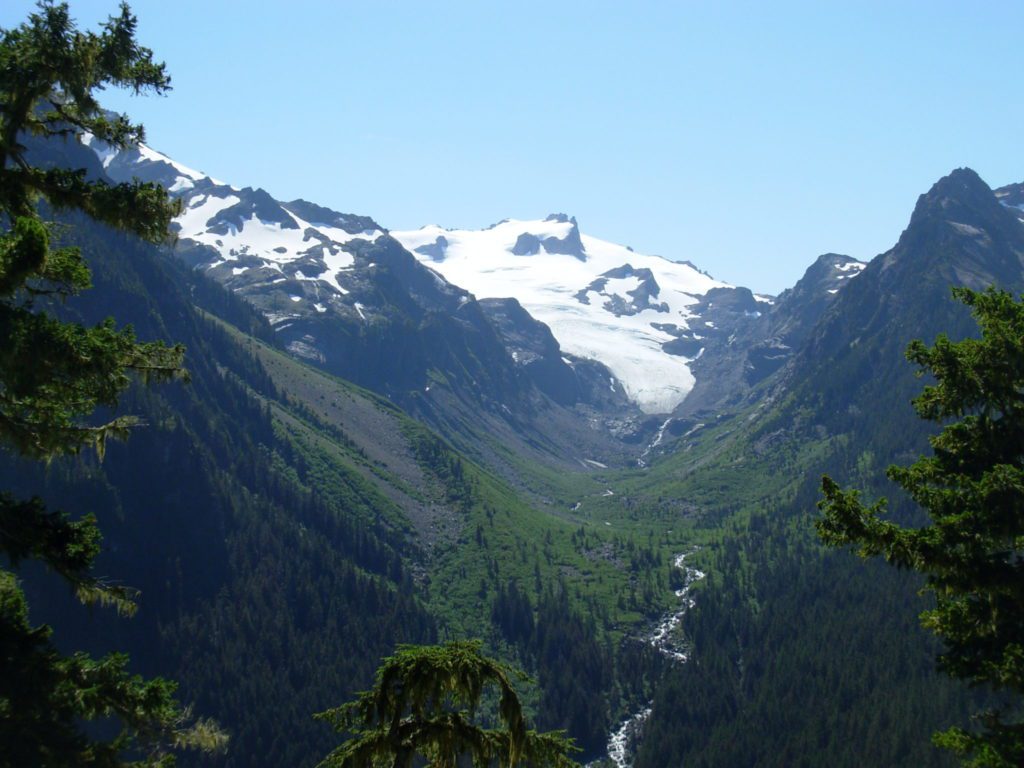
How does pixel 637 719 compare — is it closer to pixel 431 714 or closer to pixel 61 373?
pixel 431 714

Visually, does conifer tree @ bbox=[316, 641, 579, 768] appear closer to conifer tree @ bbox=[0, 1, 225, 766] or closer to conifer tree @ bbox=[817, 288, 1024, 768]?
conifer tree @ bbox=[0, 1, 225, 766]

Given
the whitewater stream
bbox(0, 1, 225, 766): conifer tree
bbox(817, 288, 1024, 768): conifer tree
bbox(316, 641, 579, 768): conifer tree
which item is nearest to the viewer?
bbox(316, 641, 579, 768): conifer tree

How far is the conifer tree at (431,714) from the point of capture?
12633 mm

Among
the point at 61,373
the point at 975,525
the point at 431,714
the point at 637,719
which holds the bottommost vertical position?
the point at 637,719

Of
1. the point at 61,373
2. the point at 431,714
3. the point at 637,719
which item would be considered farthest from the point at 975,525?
the point at 637,719

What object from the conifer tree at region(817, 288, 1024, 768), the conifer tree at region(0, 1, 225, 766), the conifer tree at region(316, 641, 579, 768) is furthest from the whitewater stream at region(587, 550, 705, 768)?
the conifer tree at region(316, 641, 579, 768)

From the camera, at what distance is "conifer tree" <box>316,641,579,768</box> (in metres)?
12.6

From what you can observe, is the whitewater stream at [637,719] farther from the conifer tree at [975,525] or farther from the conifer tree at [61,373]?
the conifer tree at [61,373]

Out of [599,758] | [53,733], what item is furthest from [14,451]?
[599,758]

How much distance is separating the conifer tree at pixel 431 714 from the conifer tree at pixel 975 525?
991cm

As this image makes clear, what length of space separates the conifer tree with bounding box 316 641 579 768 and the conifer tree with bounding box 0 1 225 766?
4.94 meters

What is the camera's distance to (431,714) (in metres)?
13.3

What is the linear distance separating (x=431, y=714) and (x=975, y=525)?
13335 millimetres

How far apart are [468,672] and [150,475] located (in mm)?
195864
